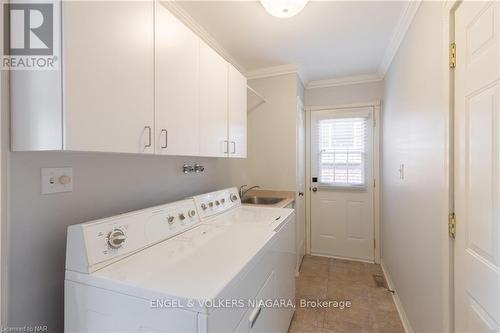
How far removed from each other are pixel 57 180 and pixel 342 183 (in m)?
3.05

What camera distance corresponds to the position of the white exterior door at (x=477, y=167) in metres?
0.89

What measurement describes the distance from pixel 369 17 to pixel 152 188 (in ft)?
6.79

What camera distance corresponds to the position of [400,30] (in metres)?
1.99

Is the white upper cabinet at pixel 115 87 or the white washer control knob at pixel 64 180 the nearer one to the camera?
the white upper cabinet at pixel 115 87

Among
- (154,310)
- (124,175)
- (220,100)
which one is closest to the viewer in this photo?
(154,310)

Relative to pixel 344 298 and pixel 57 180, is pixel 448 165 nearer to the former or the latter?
pixel 344 298

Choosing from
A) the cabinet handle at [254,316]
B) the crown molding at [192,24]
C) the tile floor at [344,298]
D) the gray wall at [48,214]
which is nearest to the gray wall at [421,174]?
the tile floor at [344,298]

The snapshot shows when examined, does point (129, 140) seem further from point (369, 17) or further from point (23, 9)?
point (369, 17)

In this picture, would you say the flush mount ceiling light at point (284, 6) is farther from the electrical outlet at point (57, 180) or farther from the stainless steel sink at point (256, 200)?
the stainless steel sink at point (256, 200)

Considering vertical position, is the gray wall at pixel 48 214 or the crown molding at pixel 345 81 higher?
the crown molding at pixel 345 81

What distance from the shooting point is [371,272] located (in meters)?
2.90

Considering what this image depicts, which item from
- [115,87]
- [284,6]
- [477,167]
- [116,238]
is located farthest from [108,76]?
[477,167]

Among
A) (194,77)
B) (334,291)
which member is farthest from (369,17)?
(334,291)

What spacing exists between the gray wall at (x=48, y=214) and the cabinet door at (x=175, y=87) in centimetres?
37
